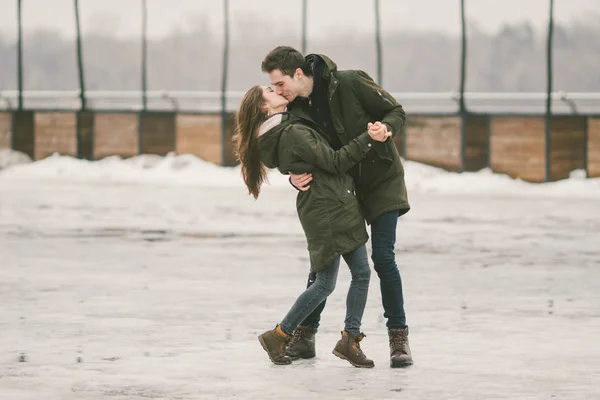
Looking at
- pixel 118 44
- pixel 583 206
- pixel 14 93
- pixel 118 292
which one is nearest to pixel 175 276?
pixel 118 292

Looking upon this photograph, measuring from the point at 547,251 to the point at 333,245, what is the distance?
280 inches

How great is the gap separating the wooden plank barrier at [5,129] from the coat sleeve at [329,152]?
24.8 m

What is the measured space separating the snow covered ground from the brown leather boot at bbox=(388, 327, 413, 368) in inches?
3.5

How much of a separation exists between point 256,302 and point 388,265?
110 inches

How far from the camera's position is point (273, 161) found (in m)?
8.16

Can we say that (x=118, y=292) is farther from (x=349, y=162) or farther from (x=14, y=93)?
A: (x=14, y=93)

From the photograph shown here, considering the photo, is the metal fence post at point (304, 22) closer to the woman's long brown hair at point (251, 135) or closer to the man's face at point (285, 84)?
the woman's long brown hair at point (251, 135)

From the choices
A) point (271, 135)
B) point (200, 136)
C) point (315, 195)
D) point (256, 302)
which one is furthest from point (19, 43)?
point (315, 195)

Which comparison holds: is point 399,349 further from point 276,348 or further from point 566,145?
point 566,145

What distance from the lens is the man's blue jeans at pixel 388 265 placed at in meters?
8.12

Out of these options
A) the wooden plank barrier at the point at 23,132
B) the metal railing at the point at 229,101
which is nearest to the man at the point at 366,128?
the metal railing at the point at 229,101

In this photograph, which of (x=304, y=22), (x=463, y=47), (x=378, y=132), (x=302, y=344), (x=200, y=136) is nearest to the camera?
(x=378, y=132)

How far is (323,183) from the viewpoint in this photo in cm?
805

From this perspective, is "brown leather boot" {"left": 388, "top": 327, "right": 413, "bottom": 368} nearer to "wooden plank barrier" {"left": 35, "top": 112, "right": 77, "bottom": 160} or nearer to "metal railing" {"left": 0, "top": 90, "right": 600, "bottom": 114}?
"metal railing" {"left": 0, "top": 90, "right": 600, "bottom": 114}
